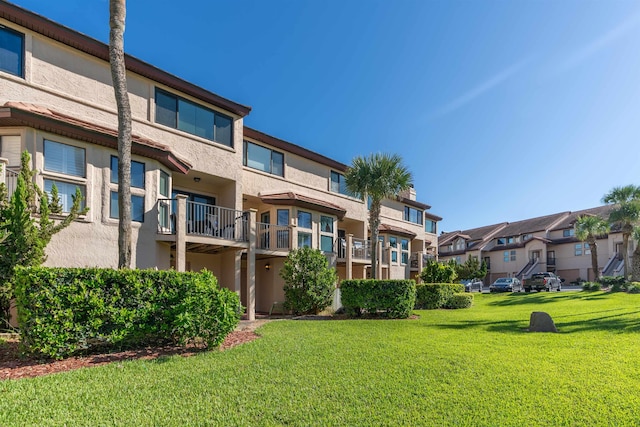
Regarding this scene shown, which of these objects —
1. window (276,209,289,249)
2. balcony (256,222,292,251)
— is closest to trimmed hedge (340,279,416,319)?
balcony (256,222,292,251)

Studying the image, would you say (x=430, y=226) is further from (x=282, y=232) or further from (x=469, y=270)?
(x=282, y=232)

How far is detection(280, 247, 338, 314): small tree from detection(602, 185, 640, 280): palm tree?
99.5 feet

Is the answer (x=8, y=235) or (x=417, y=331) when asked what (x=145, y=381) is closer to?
(x=8, y=235)

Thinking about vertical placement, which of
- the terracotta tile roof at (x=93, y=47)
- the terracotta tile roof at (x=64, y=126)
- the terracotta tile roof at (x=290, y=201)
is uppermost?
the terracotta tile roof at (x=93, y=47)

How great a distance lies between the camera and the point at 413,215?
3394cm

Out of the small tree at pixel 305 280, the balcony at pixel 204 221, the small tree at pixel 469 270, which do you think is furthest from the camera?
the small tree at pixel 469 270

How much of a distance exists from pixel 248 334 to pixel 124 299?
3955mm

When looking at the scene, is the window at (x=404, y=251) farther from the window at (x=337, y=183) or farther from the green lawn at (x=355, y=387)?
the green lawn at (x=355, y=387)

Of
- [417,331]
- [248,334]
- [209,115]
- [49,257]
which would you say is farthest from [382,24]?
[49,257]

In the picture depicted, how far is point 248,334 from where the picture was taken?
426 inches

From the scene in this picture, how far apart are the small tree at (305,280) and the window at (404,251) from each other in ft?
50.9

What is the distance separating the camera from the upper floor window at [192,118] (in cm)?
1460

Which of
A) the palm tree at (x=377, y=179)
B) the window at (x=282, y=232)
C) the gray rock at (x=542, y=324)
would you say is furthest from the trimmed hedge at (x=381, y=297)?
the gray rock at (x=542, y=324)

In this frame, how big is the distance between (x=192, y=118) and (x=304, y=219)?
7480 mm
